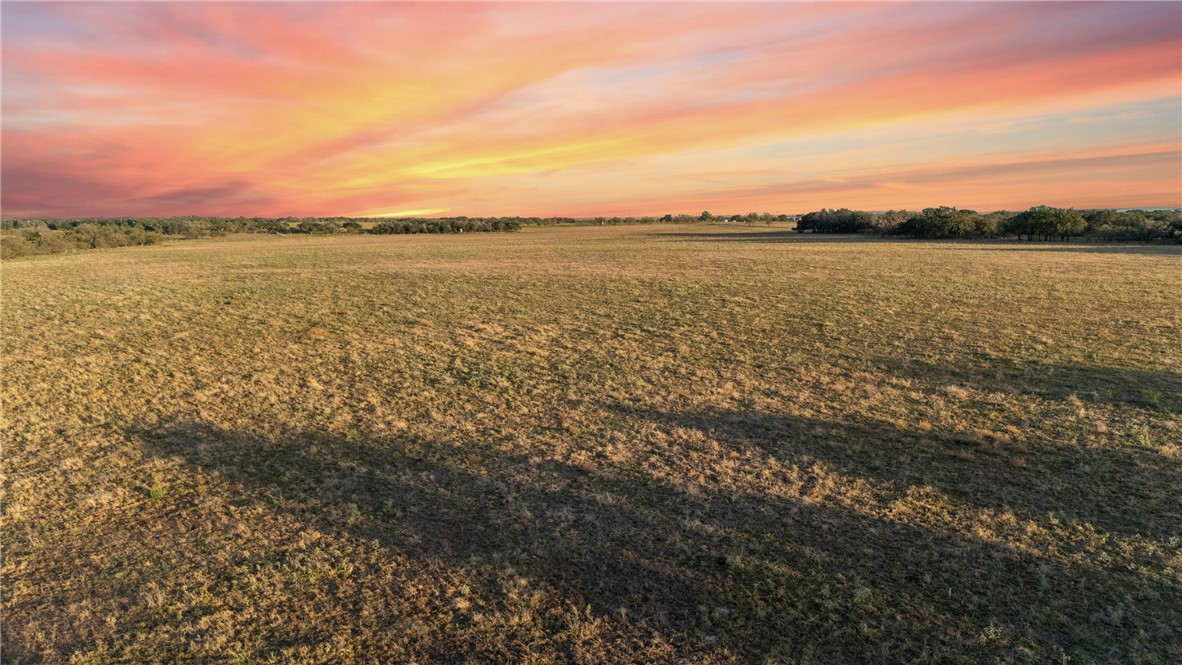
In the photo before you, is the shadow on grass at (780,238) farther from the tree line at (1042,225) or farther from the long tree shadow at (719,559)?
the long tree shadow at (719,559)

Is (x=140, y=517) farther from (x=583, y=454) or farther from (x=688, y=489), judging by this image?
(x=688, y=489)

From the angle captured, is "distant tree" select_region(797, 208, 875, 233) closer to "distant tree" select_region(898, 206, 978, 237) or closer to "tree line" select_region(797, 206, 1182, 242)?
"tree line" select_region(797, 206, 1182, 242)

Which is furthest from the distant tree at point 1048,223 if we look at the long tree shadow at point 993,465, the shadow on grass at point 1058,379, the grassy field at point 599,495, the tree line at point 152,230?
the tree line at point 152,230

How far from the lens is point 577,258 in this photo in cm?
4409

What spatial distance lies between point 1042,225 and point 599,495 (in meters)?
68.1

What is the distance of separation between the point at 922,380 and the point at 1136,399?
3.30m

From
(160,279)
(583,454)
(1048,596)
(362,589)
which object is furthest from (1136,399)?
(160,279)

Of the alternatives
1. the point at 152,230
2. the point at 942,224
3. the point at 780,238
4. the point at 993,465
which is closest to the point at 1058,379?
the point at 993,465

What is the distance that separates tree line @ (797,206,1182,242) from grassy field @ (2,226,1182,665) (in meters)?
50.2

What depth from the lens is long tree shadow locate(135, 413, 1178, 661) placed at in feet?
15.2

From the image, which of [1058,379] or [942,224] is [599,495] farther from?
[942,224]

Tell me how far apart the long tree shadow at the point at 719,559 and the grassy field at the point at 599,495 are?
0.03m

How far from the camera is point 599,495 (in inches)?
277

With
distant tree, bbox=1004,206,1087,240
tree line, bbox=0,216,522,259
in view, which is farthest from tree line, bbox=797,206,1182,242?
tree line, bbox=0,216,522,259
